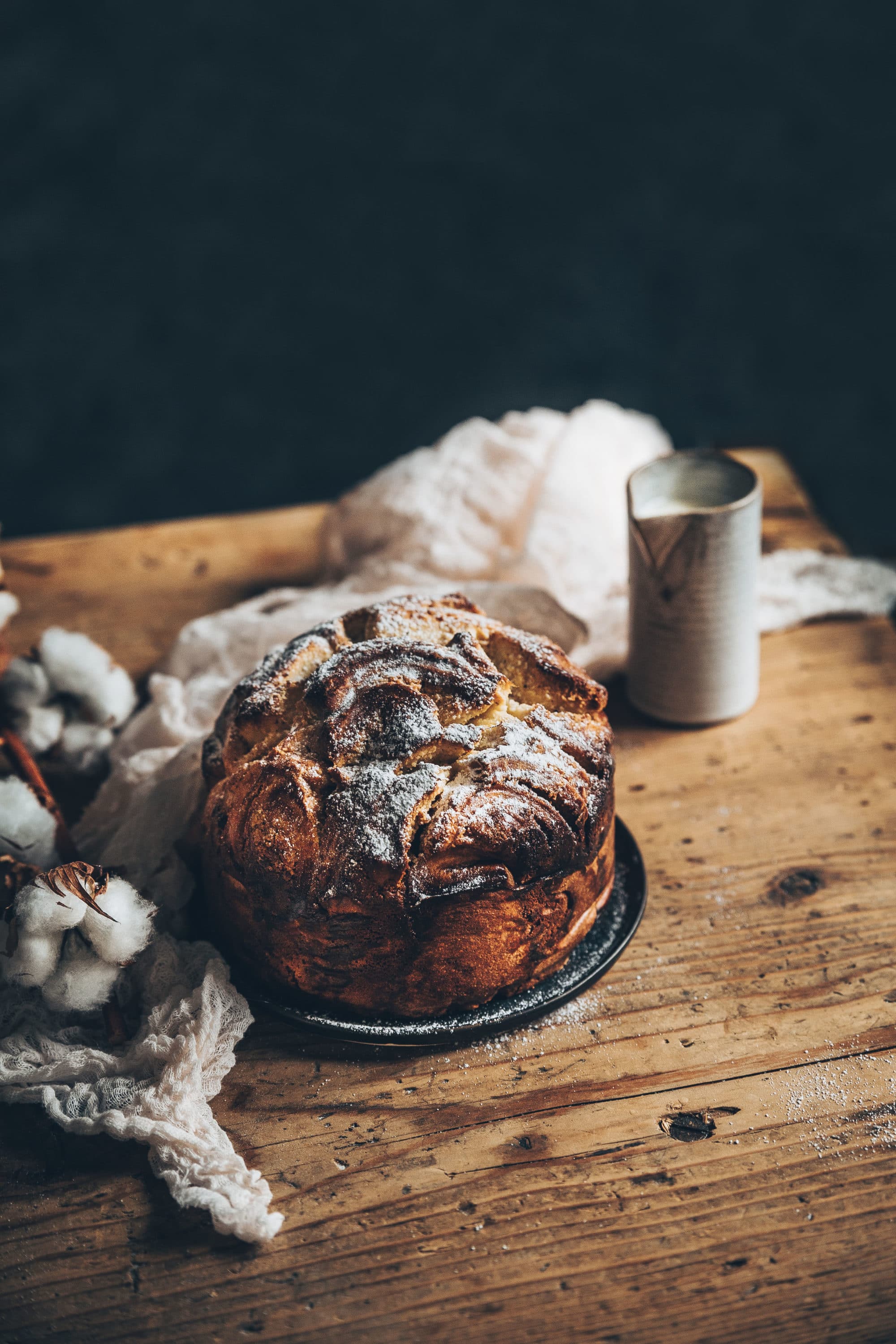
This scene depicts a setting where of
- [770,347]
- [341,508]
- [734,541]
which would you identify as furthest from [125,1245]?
[770,347]

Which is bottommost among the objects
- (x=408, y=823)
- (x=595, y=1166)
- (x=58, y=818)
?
(x=595, y=1166)

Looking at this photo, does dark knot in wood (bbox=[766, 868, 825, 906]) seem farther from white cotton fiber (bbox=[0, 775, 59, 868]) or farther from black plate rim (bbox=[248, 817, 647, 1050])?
white cotton fiber (bbox=[0, 775, 59, 868])

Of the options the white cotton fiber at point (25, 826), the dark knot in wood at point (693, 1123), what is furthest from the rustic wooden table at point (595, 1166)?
the white cotton fiber at point (25, 826)

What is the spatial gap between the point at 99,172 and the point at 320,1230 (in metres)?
2.08

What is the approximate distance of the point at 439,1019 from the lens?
3.56 ft

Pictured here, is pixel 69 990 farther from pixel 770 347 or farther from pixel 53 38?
pixel 770 347

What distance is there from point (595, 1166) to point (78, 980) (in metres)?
0.46

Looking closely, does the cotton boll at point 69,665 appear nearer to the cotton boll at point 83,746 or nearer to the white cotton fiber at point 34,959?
the cotton boll at point 83,746

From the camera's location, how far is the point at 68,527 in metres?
2.68

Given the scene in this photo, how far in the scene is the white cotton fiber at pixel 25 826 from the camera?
3.85ft

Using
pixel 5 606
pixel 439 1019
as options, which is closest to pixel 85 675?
pixel 5 606

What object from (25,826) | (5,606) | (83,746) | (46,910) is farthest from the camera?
(83,746)

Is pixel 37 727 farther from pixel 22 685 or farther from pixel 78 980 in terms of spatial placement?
pixel 78 980

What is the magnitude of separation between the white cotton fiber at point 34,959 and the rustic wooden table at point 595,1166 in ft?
0.45
